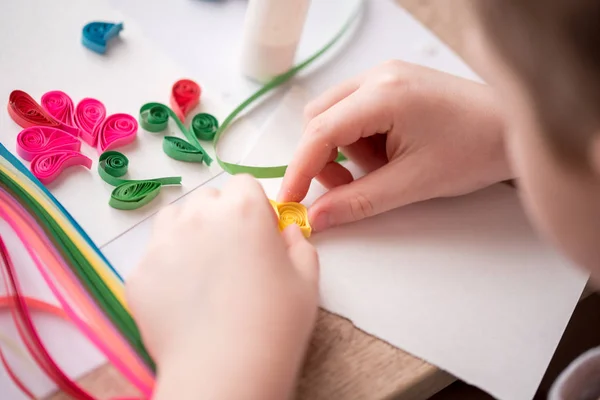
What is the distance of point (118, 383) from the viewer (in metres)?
0.40

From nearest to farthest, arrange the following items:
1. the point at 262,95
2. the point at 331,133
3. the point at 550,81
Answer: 1. the point at 550,81
2. the point at 331,133
3. the point at 262,95

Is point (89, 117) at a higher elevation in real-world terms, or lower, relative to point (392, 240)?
higher

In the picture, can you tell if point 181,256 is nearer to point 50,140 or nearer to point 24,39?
point 50,140

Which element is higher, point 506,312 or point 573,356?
point 506,312

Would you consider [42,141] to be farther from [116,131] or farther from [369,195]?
[369,195]

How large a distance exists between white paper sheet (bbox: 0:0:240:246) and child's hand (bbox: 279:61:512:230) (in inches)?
3.7

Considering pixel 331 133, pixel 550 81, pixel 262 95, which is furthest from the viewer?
pixel 262 95

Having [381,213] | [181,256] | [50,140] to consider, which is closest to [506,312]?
[381,213]

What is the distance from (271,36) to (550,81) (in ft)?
1.24

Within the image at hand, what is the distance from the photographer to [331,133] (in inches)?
18.9

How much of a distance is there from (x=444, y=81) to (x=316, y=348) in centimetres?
23

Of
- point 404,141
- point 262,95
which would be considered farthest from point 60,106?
point 404,141

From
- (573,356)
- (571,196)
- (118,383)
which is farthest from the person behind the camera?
(573,356)

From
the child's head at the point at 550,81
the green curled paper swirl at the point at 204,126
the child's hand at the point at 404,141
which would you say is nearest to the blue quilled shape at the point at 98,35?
the green curled paper swirl at the point at 204,126
